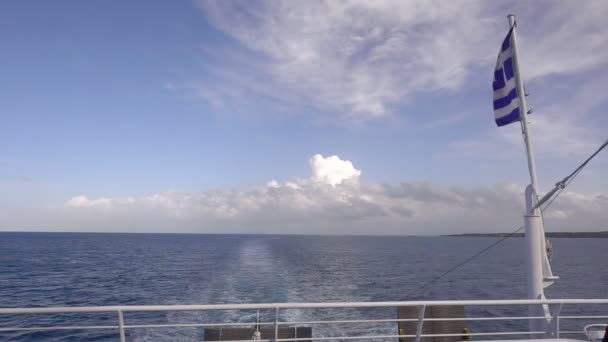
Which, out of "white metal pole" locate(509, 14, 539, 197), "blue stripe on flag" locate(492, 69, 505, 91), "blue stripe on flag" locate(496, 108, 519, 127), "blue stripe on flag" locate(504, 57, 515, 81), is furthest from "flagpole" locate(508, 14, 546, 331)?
"blue stripe on flag" locate(492, 69, 505, 91)

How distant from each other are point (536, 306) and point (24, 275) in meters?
51.6

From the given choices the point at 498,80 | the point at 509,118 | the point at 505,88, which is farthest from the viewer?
the point at 498,80

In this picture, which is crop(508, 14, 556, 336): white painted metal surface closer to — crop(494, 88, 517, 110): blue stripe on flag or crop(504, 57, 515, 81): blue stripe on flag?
crop(494, 88, 517, 110): blue stripe on flag

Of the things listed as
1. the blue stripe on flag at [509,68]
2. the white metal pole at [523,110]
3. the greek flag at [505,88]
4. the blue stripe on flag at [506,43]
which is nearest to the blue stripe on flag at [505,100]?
the greek flag at [505,88]

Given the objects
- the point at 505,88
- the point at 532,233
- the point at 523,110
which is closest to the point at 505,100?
the point at 505,88

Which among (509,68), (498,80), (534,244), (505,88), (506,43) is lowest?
(534,244)

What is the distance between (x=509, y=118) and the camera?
27.0 ft

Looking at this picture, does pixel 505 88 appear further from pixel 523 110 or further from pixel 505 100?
pixel 523 110

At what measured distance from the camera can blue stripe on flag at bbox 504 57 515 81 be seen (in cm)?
825

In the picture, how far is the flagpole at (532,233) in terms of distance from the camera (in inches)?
282

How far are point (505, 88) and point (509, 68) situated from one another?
406mm

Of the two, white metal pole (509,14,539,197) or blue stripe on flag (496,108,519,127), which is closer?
white metal pole (509,14,539,197)

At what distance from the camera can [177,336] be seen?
54.6 ft

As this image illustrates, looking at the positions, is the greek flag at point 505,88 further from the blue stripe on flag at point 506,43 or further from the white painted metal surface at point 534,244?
the white painted metal surface at point 534,244
